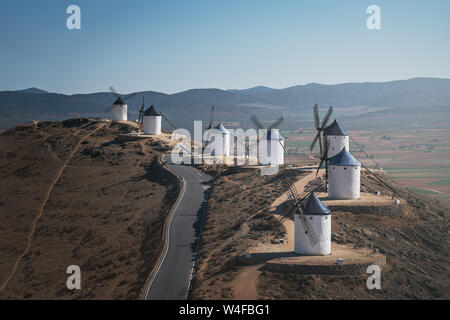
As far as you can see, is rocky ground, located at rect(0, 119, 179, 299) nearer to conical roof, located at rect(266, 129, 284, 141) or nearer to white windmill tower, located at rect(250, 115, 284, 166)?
white windmill tower, located at rect(250, 115, 284, 166)

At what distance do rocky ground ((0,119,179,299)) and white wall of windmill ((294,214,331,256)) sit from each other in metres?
9.80

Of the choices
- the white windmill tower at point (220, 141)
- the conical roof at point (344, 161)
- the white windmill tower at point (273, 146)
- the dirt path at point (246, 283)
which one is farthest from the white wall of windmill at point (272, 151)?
the dirt path at point (246, 283)

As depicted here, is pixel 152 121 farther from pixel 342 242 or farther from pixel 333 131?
pixel 342 242

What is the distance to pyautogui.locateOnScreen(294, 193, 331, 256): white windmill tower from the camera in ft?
107

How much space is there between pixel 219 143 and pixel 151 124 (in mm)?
11297

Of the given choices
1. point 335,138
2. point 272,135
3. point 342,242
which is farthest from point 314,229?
point 272,135

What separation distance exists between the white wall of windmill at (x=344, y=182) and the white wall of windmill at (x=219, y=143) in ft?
77.2

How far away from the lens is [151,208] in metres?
51.1

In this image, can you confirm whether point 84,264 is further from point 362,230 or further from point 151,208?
point 362,230

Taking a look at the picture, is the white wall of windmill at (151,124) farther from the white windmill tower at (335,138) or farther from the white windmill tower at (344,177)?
the white windmill tower at (344,177)

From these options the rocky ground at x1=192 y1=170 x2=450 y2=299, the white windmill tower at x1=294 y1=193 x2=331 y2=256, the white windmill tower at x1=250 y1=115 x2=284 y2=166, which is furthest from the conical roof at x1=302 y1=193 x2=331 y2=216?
the white windmill tower at x1=250 y1=115 x2=284 y2=166

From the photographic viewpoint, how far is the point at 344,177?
4388 cm
